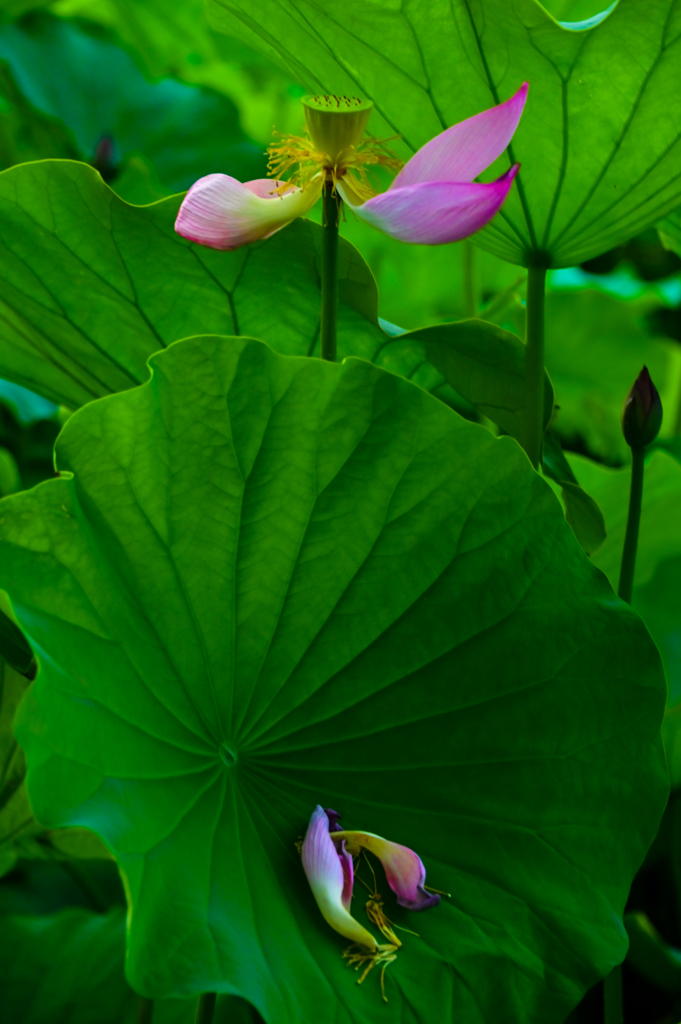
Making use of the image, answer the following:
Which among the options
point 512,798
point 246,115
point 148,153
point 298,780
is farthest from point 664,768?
point 246,115

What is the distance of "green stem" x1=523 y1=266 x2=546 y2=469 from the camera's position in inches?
22.4

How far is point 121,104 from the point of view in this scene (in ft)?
5.12

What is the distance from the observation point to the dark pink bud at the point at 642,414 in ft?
2.01

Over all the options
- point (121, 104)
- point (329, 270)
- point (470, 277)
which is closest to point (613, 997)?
point (329, 270)

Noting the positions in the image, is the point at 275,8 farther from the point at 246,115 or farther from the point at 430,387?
the point at 246,115

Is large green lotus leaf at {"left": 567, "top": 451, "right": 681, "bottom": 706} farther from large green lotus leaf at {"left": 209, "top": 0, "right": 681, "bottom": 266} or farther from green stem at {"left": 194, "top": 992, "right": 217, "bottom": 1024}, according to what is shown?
green stem at {"left": 194, "top": 992, "right": 217, "bottom": 1024}

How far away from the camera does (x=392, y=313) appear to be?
5.08ft

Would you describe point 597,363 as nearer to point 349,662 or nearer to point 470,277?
point 470,277

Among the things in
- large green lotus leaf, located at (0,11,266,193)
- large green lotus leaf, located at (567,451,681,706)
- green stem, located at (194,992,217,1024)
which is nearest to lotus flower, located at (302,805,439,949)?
green stem, located at (194,992,217,1024)

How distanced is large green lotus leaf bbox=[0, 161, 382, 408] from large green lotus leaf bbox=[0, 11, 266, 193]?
0.94m

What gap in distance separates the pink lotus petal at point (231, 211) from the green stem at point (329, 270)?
0.04ft

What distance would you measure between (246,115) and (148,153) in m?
0.69

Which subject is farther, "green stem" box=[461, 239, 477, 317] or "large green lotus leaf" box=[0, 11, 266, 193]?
"large green lotus leaf" box=[0, 11, 266, 193]

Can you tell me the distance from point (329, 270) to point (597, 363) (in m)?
1.39
